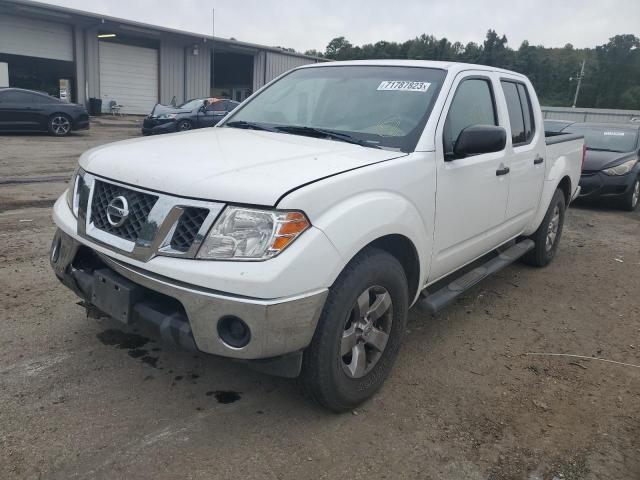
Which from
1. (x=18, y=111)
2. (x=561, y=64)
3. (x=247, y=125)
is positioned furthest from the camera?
(x=561, y=64)

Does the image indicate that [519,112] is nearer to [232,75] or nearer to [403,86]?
[403,86]

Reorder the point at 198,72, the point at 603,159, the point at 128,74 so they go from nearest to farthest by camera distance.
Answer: the point at 603,159, the point at 128,74, the point at 198,72

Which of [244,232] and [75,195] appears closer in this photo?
[244,232]

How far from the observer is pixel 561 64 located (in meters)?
93.9

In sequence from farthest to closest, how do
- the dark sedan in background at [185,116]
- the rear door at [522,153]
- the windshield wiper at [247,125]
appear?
1. the dark sedan in background at [185,116]
2. the rear door at [522,153]
3. the windshield wiper at [247,125]

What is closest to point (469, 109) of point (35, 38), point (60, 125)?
point (60, 125)

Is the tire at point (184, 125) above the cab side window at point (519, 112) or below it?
below

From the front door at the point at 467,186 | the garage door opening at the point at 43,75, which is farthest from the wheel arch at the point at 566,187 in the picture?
the garage door opening at the point at 43,75

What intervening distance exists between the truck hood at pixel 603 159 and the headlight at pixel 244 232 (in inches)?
343

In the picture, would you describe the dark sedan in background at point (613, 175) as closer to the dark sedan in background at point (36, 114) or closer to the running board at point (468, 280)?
the running board at point (468, 280)

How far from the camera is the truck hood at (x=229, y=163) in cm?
242

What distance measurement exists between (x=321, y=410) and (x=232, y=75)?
122 feet

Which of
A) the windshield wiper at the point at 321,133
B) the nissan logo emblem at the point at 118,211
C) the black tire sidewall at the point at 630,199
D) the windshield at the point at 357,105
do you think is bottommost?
the black tire sidewall at the point at 630,199

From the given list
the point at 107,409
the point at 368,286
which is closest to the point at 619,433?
the point at 368,286
